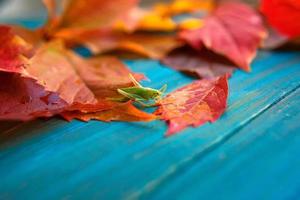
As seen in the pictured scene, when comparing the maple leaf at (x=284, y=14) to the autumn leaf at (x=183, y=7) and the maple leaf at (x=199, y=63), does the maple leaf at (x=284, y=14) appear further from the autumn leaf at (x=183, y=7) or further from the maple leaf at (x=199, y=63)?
the autumn leaf at (x=183, y=7)

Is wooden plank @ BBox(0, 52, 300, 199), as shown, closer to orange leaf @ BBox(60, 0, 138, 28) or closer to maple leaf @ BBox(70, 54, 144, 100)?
maple leaf @ BBox(70, 54, 144, 100)

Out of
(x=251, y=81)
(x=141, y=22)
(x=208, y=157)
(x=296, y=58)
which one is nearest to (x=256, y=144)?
(x=208, y=157)

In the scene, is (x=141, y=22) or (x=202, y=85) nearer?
(x=202, y=85)

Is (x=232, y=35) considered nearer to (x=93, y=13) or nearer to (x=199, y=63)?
(x=199, y=63)

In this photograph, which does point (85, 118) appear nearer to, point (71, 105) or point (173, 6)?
point (71, 105)

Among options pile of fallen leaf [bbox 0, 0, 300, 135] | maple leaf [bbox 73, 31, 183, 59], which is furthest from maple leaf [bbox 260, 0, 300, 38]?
maple leaf [bbox 73, 31, 183, 59]

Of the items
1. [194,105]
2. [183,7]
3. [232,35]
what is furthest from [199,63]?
[183,7]

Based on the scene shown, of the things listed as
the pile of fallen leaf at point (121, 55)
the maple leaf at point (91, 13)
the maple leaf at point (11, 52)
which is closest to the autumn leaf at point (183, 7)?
the pile of fallen leaf at point (121, 55)
